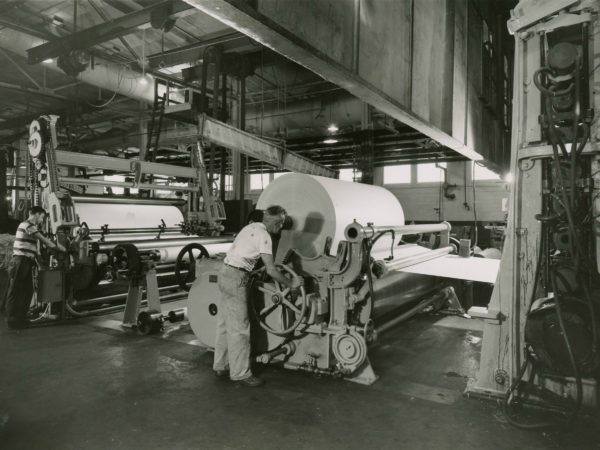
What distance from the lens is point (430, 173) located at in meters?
15.2

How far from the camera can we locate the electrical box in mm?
5734

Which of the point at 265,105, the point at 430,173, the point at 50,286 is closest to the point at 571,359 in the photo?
the point at 50,286

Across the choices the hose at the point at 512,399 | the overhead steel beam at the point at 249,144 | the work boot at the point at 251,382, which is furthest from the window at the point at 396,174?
the hose at the point at 512,399

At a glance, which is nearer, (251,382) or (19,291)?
(251,382)

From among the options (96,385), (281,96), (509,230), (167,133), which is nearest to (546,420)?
(509,230)

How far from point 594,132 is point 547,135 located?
0.29 metres

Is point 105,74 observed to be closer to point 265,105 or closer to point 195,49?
point 195,49

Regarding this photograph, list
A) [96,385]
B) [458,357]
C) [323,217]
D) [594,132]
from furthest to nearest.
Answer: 1. [458,357]
2. [323,217]
3. [96,385]
4. [594,132]

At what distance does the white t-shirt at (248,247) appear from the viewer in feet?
12.6

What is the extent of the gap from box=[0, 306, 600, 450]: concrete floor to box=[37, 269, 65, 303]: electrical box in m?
0.85

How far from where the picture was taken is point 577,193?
296 cm

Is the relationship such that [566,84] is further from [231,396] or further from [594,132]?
[231,396]

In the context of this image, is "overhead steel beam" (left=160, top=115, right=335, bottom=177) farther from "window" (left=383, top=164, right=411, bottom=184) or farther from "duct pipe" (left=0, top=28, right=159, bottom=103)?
"window" (left=383, top=164, right=411, bottom=184)

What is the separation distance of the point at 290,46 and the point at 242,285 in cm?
210
